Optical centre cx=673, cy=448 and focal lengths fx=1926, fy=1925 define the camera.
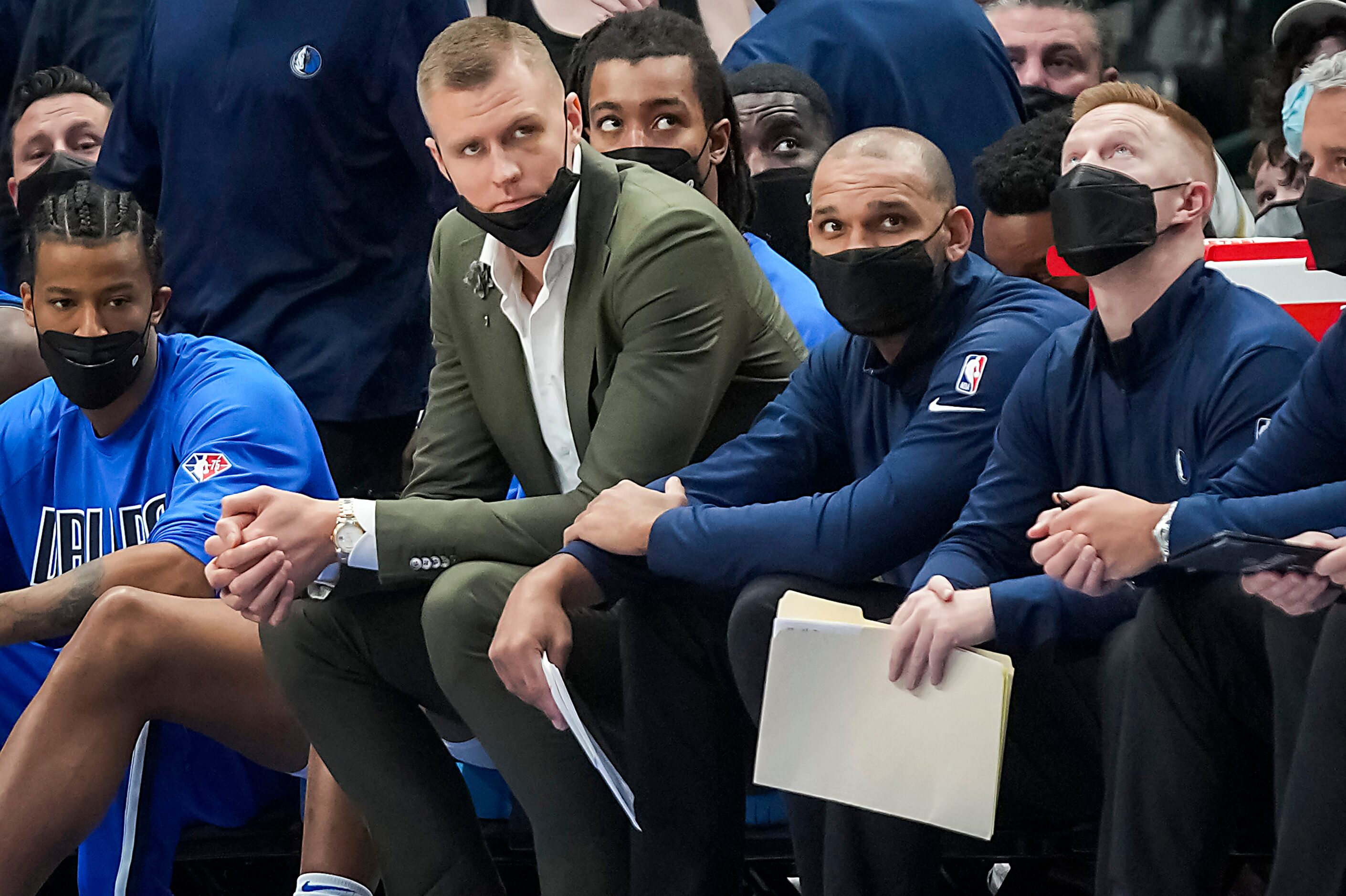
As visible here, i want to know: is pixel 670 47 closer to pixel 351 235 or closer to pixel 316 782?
pixel 351 235

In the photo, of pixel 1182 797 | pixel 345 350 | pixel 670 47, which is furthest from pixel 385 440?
pixel 1182 797

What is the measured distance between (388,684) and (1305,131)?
1547 millimetres

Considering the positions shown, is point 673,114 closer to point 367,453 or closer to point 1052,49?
point 367,453

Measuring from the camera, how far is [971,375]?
9.03 ft

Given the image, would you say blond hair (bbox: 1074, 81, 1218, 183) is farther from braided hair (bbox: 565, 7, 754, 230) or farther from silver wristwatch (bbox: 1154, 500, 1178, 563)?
braided hair (bbox: 565, 7, 754, 230)

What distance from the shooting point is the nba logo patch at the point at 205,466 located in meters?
3.56

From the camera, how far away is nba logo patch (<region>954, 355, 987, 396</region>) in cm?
274

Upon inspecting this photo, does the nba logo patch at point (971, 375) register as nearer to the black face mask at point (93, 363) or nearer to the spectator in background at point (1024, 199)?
the spectator in background at point (1024, 199)

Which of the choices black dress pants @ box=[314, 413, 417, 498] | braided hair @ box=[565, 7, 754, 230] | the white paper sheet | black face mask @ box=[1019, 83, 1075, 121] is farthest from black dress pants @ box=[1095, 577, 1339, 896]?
black face mask @ box=[1019, 83, 1075, 121]

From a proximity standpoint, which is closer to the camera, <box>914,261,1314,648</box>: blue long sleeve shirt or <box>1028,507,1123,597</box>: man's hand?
<box>1028,507,1123,597</box>: man's hand

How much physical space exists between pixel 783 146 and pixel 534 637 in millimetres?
1692

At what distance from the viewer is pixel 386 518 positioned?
2.91 metres

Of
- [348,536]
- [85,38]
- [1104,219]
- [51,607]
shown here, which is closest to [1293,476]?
[1104,219]

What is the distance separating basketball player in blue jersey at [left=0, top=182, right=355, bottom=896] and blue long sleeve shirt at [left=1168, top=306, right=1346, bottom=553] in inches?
54.1
